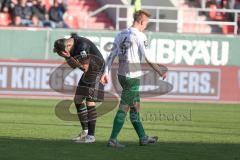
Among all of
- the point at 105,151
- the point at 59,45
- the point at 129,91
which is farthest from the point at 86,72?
the point at 105,151

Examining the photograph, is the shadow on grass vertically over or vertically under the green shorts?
under

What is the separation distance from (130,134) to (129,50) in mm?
3039

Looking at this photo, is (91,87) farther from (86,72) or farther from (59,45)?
(59,45)

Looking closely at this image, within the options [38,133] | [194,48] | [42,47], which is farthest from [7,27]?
[38,133]

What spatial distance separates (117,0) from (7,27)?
7.77 metres

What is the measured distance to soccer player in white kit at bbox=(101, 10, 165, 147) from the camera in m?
12.3

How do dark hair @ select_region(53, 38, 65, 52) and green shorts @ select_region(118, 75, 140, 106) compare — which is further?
dark hair @ select_region(53, 38, 65, 52)

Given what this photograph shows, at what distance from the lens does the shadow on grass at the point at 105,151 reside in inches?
437

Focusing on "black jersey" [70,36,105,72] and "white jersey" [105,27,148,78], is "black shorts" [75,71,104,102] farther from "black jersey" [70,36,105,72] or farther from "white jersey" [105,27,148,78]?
"white jersey" [105,27,148,78]

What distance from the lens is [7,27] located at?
26.7 m

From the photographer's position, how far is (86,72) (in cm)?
1331

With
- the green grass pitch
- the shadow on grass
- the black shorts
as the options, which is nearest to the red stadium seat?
the green grass pitch

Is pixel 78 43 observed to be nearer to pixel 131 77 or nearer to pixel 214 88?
pixel 131 77

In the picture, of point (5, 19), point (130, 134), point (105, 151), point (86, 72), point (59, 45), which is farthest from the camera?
point (5, 19)
